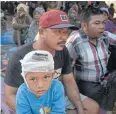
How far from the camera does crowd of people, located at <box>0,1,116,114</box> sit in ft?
6.17

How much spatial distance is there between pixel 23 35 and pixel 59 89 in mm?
4671

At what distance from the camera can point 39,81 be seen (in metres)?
1.83

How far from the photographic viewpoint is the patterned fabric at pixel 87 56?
2.99 meters

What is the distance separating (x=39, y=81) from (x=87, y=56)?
124cm

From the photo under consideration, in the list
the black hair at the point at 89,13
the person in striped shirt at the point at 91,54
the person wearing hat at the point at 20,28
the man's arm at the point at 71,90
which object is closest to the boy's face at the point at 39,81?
the man's arm at the point at 71,90

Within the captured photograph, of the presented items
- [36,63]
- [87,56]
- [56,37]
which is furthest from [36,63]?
[87,56]

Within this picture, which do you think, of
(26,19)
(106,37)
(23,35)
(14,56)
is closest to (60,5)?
(26,19)

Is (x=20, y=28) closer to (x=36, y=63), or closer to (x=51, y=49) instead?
(x=51, y=49)

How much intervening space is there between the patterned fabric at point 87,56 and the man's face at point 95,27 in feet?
0.24

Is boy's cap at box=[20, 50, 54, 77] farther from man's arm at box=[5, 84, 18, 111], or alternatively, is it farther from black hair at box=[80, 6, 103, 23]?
black hair at box=[80, 6, 103, 23]

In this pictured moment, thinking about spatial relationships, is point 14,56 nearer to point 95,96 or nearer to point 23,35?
point 95,96

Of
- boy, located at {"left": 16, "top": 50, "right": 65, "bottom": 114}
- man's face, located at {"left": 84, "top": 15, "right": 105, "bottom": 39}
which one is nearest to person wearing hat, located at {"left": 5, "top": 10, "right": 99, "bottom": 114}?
boy, located at {"left": 16, "top": 50, "right": 65, "bottom": 114}

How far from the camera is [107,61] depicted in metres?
3.15

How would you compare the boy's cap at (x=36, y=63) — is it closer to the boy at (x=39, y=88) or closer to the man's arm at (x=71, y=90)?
the boy at (x=39, y=88)
